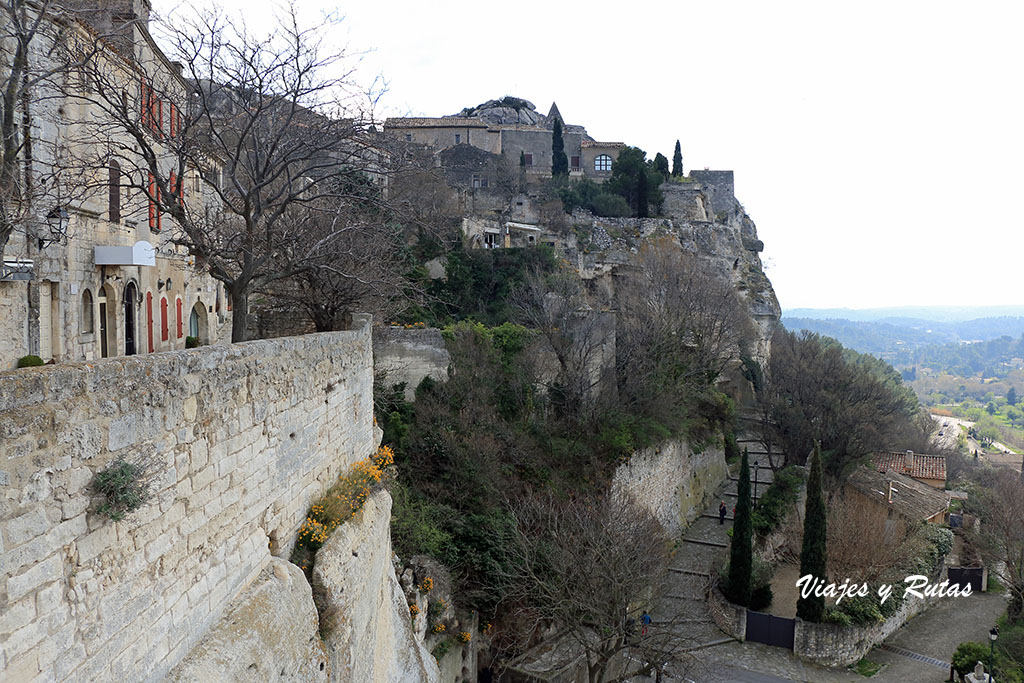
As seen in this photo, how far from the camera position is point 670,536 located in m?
23.2

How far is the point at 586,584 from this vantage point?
48.8 ft

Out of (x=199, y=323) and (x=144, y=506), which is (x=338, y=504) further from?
(x=199, y=323)

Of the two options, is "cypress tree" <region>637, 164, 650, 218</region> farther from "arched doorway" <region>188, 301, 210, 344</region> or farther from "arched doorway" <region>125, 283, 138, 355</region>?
"arched doorway" <region>125, 283, 138, 355</region>

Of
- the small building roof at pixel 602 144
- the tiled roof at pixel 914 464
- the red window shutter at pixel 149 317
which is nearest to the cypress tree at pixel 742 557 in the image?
the tiled roof at pixel 914 464

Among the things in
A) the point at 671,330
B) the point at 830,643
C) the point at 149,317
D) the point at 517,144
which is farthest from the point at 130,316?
the point at 517,144

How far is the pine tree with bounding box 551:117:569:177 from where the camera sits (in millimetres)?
47844

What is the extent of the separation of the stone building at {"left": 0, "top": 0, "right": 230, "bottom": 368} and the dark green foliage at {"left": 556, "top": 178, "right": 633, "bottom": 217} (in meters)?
27.6

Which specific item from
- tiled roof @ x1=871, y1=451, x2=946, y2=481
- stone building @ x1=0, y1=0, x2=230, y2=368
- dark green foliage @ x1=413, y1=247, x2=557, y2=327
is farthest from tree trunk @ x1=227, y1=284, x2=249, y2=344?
tiled roof @ x1=871, y1=451, x2=946, y2=481

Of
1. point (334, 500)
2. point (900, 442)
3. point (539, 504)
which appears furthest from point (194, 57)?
point (900, 442)

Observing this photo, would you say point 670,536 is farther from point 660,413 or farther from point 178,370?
point 178,370

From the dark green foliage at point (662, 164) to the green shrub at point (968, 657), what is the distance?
115 feet

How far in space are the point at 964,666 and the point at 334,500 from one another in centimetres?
1799

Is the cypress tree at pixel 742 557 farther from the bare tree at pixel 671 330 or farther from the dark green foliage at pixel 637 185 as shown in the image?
the dark green foliage at pixel 637 185

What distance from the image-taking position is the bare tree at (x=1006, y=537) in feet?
69.6
